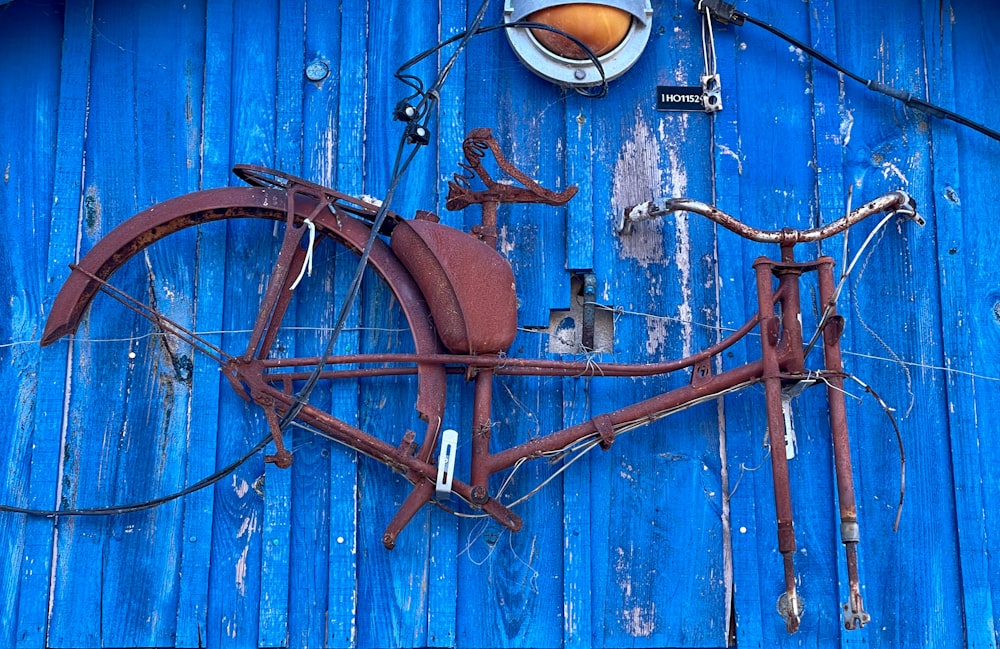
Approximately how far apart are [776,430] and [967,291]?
91cm

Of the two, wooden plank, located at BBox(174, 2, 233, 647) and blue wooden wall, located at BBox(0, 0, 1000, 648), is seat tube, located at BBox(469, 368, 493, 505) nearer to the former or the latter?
blue wooden wall, located at BBox(0, 0, 1000, 648)

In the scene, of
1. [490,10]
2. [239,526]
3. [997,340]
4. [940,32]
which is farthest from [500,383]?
[940,32]

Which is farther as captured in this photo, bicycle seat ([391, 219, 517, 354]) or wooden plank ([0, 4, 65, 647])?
wooden plank ([0, 4, 65, 647])

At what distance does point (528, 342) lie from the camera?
10.8ft

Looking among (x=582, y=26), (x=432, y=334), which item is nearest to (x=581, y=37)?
(x=582, y=26)

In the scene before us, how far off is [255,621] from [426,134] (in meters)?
1.49

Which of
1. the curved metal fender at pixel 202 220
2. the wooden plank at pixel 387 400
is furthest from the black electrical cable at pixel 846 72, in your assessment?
the curved metal fender at pixel 202 220

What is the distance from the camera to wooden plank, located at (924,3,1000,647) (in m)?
3.18

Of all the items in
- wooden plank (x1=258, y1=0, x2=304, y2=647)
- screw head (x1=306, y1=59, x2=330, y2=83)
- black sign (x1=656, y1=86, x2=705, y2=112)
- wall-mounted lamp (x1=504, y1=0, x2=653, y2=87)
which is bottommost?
wooden plank (x1=258, y1=0, x2=304, y2=647)

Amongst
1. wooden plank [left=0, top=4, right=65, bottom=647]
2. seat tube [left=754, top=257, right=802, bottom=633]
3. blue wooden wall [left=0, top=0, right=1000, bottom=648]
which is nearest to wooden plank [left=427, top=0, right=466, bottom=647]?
blue wooden wall [left=0, top=0, right=1000, bottom=648]

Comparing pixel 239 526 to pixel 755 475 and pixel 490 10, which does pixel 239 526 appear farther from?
pixel 490 10

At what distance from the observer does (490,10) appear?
3.51 meters

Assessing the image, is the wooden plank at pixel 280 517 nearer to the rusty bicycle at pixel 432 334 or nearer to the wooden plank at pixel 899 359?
the rusty bicycle at pixel 432 334

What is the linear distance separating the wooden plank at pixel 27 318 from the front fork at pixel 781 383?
210cm
